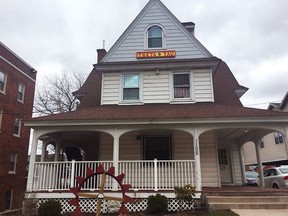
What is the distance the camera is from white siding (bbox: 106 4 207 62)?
1324cm

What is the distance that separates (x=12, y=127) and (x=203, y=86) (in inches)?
563

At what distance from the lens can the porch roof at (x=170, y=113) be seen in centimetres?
971

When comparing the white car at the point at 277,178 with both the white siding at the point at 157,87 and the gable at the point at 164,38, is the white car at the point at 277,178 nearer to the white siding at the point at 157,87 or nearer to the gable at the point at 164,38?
the white siding at the point at 157,87

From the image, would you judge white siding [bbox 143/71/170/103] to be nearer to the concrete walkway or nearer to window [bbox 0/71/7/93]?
the concrete walkway

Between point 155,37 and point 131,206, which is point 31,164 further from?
point 155,37

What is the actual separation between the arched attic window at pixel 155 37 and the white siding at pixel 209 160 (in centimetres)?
519

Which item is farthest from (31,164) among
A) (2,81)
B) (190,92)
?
(2,81)

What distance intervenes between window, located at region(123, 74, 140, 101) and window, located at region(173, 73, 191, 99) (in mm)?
1804

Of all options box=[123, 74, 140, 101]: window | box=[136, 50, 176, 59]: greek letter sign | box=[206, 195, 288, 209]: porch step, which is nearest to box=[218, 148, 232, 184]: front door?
box=[206, 195, 288, 209]: porch step

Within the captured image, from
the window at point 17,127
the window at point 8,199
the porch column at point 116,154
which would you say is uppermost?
the window at point 17,127

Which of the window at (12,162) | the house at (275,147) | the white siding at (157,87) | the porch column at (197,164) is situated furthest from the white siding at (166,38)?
the house at (275,147)

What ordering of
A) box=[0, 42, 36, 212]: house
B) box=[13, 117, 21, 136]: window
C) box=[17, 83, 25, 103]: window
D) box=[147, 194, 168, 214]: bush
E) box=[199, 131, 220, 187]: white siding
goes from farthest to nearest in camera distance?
box=[17, 83, 25, 103]: window < box=[13, 117, 21, 136]: window < box=[0, 42, 36, 212]: house < box=[199, 131, 220, 187]: white siding < box=[147, 194, 168, 214]: bush

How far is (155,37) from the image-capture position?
44.8 feet

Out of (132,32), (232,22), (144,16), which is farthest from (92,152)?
(232,22)
